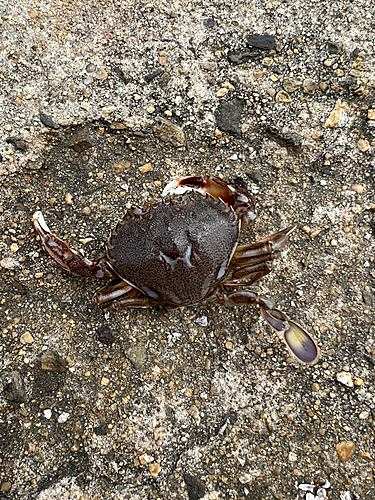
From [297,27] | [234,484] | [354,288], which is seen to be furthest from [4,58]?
[234,484]

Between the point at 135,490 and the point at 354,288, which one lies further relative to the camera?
the point at 354,288

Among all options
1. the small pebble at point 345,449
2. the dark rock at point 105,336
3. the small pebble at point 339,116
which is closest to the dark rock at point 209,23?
the small pebble at point 339,116

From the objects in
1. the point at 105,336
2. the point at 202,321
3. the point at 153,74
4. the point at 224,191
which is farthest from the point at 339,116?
A: the point at 105,336

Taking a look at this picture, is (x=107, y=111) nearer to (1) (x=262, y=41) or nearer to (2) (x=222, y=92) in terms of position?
(2) (x=222, y=92)

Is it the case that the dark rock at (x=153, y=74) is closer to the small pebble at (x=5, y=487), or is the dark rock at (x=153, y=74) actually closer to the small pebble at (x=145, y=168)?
the small pebble at (x=145, y=168)

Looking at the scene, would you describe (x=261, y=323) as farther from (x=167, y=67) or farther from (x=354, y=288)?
(x=167, y=67)
